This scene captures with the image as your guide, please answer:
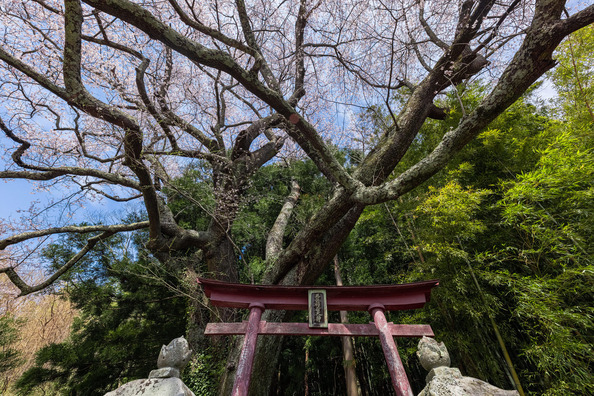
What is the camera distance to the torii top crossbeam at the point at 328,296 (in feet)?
9.64

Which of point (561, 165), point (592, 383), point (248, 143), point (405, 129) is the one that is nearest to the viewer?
point (592, 383)

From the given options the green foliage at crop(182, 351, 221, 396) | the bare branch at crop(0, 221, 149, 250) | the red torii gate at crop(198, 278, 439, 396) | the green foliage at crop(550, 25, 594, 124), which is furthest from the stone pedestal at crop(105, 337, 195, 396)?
the green foliage at crop(550, 25, 594, 124)

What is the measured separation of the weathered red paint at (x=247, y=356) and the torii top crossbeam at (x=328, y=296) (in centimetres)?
14

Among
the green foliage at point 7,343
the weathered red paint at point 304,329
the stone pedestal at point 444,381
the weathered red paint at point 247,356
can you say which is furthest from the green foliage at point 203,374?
the green foliage at point 7,343

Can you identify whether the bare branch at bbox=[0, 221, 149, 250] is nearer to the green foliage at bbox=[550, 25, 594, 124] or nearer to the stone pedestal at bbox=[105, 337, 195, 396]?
the stone pedestal at bbox=[105, 337, 195, 396]

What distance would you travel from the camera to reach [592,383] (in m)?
2.29

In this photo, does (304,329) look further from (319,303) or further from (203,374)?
(203,374)

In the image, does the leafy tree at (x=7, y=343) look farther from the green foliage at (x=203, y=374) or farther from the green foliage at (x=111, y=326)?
the green foliage at (x=203, y=374)

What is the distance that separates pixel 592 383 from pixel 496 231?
6.43 feet

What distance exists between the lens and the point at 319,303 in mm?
2900

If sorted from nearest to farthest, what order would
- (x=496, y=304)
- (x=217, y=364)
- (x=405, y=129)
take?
(x=496, y=304), (x=405, y=129), (x=217, y=364)

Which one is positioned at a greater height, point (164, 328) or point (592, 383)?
point (164, 328)

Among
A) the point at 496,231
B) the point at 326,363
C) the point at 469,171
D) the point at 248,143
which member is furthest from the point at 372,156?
the point at 326,363

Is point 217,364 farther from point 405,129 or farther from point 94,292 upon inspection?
point 405,129
